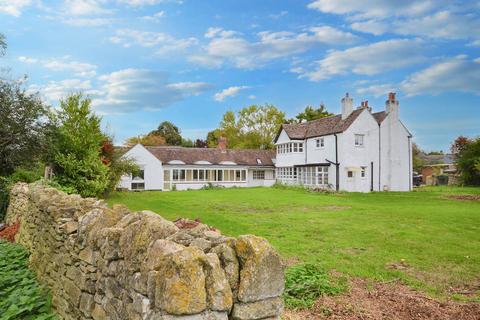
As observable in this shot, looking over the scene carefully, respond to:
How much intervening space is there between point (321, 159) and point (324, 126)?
12.4 feet

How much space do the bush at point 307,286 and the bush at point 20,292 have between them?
400 cm

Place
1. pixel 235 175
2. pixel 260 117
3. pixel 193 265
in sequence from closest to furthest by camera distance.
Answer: pixel 193 265 < pixel 235 175 < pixel 260 117

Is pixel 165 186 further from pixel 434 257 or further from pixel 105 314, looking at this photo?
pixel 105 314

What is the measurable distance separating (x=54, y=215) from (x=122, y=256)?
12.8 ft

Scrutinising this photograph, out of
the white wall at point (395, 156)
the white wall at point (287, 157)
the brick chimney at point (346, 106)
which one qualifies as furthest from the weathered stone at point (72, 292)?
the white wall at point (287, 157)

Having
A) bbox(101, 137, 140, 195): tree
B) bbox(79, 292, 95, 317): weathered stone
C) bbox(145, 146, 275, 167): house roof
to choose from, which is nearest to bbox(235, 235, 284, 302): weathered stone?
bbox(79, 292, 95, 317): weathered stone

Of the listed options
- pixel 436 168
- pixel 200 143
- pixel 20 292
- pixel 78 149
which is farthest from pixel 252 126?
pixel 20 292

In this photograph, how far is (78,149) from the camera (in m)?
21.3

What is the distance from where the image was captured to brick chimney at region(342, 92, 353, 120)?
36562mm

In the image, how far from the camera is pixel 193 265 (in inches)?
105

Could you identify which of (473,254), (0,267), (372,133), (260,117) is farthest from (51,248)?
(260,117)

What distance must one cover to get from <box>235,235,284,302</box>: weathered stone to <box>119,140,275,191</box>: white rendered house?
36113 mm

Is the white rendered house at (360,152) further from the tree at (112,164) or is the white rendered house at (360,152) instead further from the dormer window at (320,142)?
the tree at (112,164)

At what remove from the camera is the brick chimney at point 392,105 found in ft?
119
